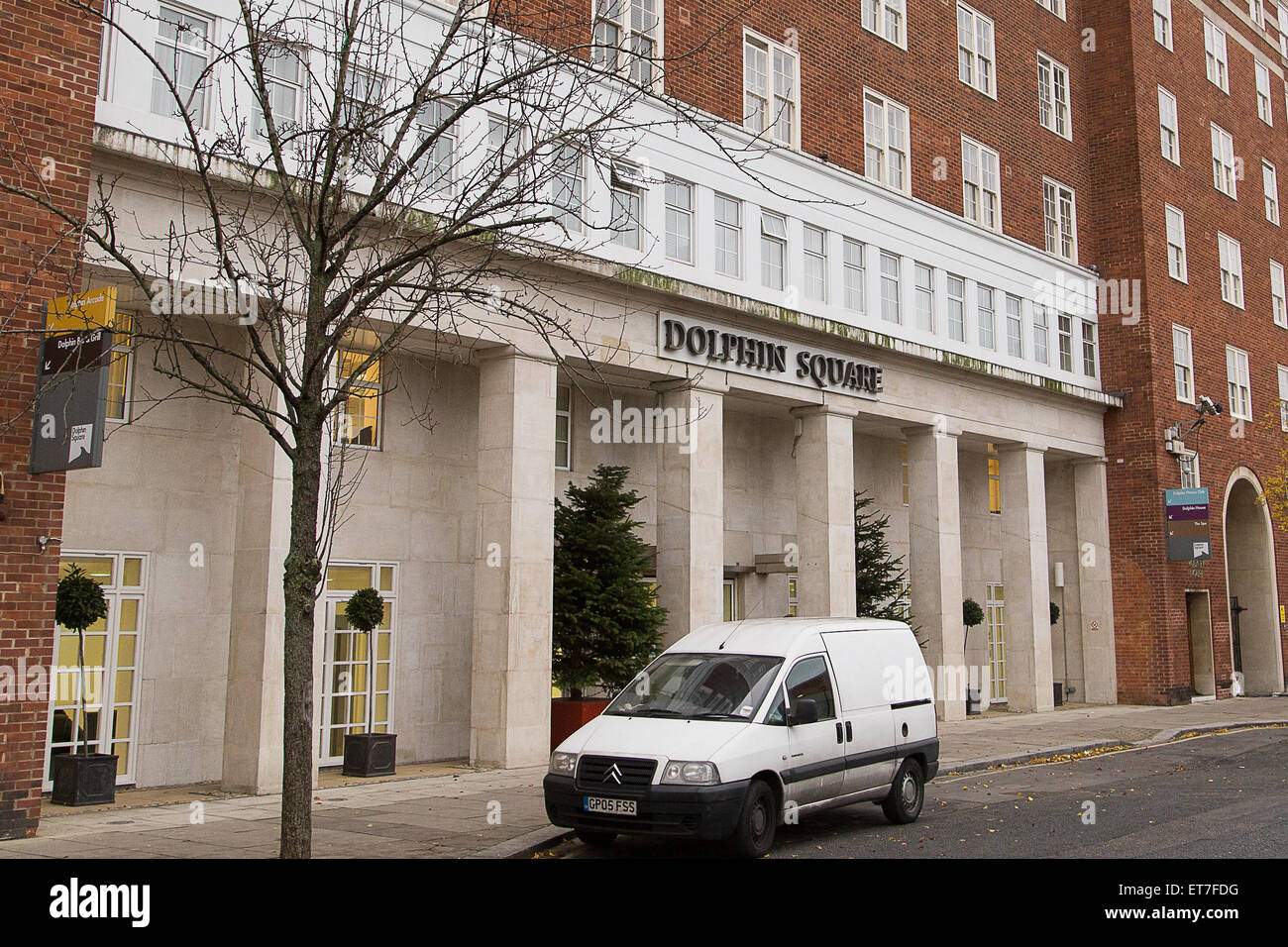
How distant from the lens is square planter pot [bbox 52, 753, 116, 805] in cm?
1261

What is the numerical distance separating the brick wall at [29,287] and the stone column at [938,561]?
1795cm

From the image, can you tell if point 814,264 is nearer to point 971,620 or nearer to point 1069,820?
point 971,620

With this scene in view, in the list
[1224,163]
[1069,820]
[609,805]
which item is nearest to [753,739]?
[609,805]

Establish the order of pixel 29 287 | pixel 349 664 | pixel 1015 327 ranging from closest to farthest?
pixel 29 287 → pixel 349 664 → pixel 1015 327

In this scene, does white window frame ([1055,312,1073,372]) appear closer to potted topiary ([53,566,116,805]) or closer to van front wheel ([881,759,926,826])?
van front wheel ([881,759,926,826])

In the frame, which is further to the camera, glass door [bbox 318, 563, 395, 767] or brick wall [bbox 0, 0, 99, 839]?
glass door [bbox 318, 563, 395, 767]

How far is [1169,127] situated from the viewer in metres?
32.7

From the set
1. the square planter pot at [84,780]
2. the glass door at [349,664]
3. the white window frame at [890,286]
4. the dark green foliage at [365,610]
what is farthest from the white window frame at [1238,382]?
the square planter pot at [84,780]

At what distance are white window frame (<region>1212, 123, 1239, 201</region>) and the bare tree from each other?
76.8 ft

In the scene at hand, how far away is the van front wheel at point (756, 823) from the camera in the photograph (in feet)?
31.2

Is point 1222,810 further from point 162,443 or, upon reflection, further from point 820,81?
point 820,81

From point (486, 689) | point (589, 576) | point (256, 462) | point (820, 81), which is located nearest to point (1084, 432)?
point (820, 81)

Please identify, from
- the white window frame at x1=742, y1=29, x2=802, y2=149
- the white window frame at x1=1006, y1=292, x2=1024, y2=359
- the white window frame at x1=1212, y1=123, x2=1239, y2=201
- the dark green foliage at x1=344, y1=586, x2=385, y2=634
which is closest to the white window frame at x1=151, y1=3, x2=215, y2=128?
the dark green foliage at x1=344, y1=586, x2=385, y2=634

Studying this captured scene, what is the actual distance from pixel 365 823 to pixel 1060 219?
83.8ft
